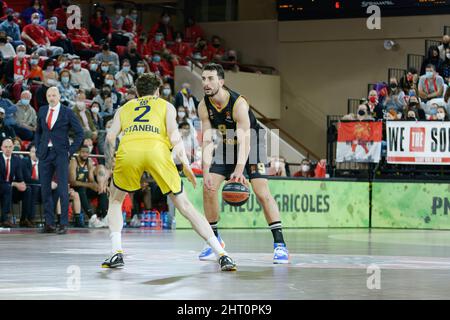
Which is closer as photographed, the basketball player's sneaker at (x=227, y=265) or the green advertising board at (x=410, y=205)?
the basketball player's sneaker at (x=227, y=265)

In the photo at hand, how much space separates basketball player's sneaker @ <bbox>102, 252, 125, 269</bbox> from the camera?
10.8m

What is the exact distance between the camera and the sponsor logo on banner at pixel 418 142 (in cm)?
2455

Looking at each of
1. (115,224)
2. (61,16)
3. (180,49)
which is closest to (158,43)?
(180,49)

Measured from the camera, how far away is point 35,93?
24.2 meters

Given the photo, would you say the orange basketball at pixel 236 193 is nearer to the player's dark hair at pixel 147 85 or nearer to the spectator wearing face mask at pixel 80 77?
the player's dark hair at pixel 147 85

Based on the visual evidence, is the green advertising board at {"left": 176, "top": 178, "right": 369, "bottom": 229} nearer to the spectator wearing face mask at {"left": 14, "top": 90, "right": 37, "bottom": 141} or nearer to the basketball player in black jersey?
the spectator wearing face mask at {"left": 14, "top": 90, "right": 37, "bottom": 141}

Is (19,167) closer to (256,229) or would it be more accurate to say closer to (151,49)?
(256,229)

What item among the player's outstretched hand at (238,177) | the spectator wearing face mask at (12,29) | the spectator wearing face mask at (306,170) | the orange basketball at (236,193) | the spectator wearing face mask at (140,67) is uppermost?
the spectator wearing face mask at (12,29)

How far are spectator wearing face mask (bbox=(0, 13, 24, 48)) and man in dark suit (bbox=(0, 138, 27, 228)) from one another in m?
6.48

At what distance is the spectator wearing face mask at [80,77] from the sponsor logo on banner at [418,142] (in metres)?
7.92

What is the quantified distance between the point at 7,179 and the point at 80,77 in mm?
6814

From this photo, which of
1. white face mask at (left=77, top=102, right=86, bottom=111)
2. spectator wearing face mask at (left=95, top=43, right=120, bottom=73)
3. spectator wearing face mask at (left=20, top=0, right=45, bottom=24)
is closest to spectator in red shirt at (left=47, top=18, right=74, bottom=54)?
spectator wearing face mask at (left=20, top=0, right=45, bottom=24)

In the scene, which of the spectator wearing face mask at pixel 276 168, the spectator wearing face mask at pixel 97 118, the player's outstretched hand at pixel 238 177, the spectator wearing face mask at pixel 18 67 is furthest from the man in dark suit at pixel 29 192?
the player's outstretched hand at pixel 238 177
